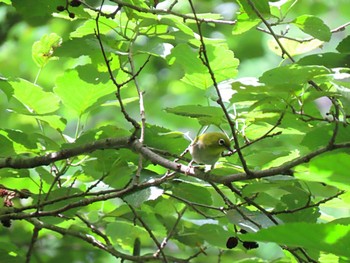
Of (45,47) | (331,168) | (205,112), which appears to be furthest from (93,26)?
(331,168)

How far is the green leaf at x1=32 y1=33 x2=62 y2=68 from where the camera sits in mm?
1807

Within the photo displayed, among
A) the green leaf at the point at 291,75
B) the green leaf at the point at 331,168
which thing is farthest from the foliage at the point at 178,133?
the green leaf at the point at 331,168

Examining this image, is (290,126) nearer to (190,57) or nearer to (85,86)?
(190,57)

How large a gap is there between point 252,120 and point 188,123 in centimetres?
155

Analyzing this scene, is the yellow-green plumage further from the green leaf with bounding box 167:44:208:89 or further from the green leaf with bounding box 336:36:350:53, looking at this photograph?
the green leaf with bounding box 336:36:350:53

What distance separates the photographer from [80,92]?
176 cm

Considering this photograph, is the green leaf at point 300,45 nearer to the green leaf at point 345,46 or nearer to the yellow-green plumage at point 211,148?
the green leaf at point 345,46

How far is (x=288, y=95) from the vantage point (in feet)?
4.26

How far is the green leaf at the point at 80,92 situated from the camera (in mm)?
1742

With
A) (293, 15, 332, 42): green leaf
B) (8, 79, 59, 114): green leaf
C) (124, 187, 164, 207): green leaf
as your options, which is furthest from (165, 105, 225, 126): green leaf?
(8, 79, 59, 114): green leaf

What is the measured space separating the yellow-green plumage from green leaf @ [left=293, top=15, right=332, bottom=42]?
0.35 m

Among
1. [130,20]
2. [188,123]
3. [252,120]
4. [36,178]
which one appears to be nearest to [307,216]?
[252,120]

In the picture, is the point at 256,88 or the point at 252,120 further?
the point at 252,120

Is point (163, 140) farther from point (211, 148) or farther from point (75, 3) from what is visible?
point (75, 3)
